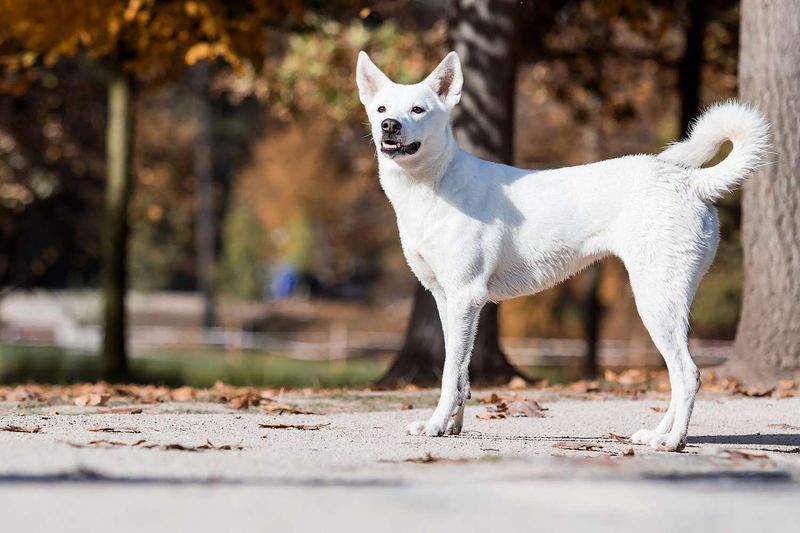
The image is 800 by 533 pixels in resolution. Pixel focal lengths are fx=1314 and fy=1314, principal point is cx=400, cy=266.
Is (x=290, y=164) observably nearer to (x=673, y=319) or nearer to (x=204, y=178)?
(x=204, y=178)

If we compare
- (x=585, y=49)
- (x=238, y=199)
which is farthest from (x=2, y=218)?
(x=238, y=199)

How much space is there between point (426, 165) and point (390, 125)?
1.56 ft

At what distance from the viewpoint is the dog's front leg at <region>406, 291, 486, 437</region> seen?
24.7 feet

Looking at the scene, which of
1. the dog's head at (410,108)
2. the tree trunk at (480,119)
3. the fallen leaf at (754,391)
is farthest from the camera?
the tree trunk at (480,119)

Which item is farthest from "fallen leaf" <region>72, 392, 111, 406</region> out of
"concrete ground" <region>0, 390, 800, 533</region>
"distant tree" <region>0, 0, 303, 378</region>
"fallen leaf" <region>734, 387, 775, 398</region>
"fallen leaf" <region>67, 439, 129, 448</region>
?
"distant tree" <region>0, 0, 303, 378</region>

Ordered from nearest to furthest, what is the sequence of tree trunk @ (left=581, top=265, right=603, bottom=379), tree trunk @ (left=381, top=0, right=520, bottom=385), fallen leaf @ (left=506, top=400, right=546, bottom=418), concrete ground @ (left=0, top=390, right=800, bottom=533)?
concrete ground @ (left=0, top=390, right=800, bottom=533)
fallen leaf @ (left=506, top=400, right=546, bottom=418)
tree trunk @ (left=381, top=0, right=520, bottom=385)
tree trunk @ (left=581, top=265, right=603, bottom=379)

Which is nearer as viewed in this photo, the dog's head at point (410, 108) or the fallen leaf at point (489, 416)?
the dog's head at point (410, 108)

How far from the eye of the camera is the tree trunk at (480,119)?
12.4 metres

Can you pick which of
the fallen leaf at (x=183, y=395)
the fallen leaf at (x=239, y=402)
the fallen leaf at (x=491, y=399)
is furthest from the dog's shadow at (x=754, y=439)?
the fallen leaf at (x=183, y=395)

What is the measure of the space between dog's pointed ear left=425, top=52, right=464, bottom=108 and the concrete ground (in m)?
1.99

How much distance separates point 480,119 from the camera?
41.1ft

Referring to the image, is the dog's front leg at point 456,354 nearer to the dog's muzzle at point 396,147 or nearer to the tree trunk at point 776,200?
the dog's muzzle at point 396,147

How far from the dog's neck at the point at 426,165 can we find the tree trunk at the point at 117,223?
9.48m

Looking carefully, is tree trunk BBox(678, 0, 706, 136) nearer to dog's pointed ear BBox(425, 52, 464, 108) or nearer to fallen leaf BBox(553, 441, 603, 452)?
Answer: dog's pointed ear BBox(425, 52, 464, 108)
